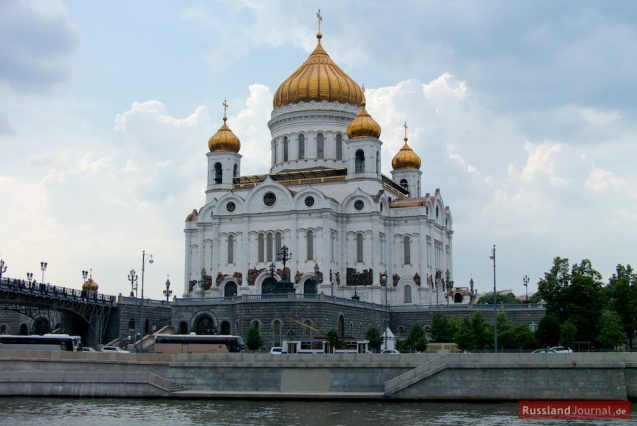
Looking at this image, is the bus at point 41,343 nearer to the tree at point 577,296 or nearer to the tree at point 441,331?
Result: the tree at point 441,331

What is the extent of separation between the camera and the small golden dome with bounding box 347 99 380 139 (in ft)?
277

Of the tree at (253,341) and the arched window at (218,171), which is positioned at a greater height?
the arched window at (218,171)

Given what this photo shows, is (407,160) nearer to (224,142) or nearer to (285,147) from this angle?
(285,147)

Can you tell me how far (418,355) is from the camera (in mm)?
49156

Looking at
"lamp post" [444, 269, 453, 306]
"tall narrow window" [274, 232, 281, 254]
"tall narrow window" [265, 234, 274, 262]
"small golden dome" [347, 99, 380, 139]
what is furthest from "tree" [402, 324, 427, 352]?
"lamp post" [444, 269, 453, 306]

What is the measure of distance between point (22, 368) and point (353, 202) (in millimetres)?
39757

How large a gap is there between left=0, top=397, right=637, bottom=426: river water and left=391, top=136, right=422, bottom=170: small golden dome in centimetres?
4993

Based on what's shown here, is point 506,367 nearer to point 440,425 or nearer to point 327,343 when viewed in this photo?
point 440,425

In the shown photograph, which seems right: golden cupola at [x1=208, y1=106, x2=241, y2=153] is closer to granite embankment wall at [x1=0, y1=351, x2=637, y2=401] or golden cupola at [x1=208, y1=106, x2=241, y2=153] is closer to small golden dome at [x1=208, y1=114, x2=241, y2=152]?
small golden dome at [x1=208, y1=114, x2=241, y2=152]

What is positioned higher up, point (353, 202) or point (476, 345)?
point (353, 202)

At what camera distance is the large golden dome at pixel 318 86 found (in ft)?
297

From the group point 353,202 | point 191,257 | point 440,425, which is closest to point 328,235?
point 353,202

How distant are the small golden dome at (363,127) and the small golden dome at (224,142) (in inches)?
461

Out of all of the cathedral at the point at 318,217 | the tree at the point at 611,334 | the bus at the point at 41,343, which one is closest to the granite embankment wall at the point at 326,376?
the bus at the point at 41,343
